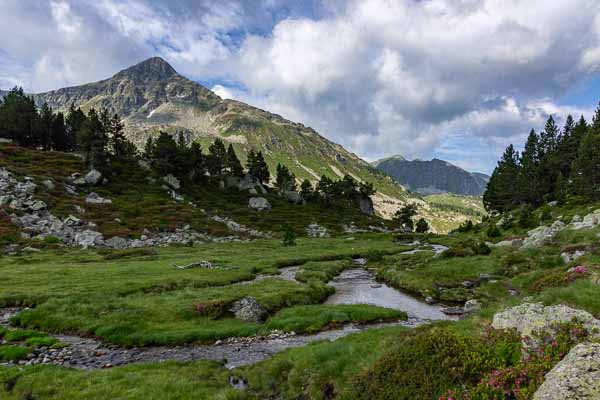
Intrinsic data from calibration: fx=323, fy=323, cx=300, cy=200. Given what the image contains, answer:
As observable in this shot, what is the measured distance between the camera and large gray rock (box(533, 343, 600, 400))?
260 inches

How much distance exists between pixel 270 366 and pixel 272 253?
50.0 metres

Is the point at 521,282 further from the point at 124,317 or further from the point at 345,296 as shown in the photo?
the point at 124,317

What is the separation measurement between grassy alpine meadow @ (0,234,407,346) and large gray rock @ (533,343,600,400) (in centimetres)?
1815

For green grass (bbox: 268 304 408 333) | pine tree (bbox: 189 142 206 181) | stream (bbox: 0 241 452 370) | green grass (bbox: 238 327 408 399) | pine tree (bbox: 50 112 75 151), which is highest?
pine tree (bbox: 50 112 75 151)

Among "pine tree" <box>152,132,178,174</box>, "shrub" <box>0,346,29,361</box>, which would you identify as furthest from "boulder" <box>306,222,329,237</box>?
"shrub" <box>0,346,29,361</box>

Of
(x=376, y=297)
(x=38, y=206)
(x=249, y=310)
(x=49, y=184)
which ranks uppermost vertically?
(x=49, y=184)

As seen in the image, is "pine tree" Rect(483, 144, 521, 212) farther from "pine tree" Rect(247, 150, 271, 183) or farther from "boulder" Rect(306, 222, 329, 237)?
"pine tree" Rect(247, 150, 271, 183)

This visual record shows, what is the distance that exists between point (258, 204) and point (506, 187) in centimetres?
9324

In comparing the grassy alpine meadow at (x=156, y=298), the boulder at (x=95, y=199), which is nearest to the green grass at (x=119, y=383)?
the grassy alpine meadow at (x=156, y=298)

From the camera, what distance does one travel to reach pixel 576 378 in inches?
271

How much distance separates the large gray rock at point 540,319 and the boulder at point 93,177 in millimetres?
106351

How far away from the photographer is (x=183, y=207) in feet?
317

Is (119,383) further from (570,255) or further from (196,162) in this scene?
(196,162)

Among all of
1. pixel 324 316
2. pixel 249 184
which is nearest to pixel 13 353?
pixel 324 316
